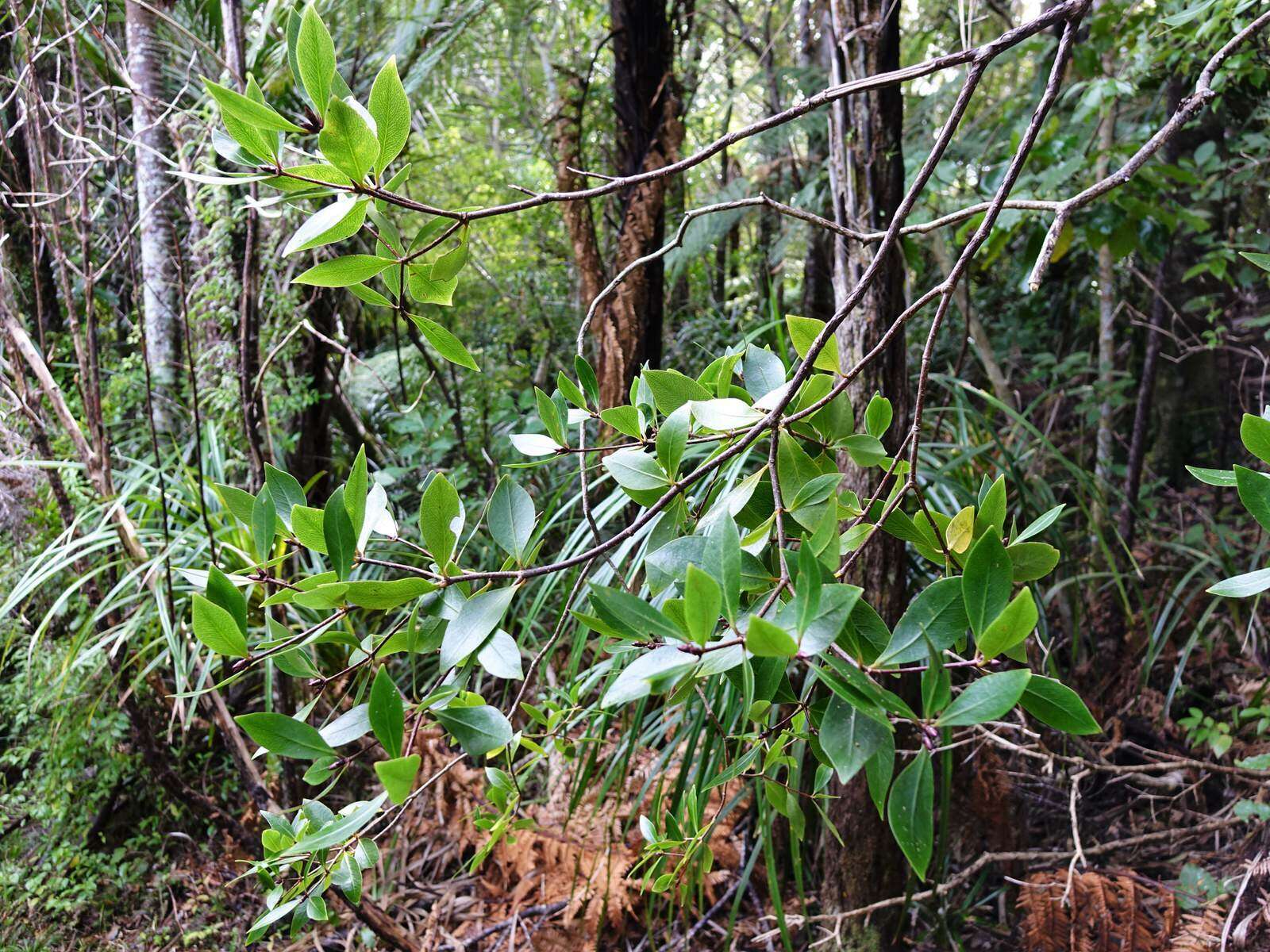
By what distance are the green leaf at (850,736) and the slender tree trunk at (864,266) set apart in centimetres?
90

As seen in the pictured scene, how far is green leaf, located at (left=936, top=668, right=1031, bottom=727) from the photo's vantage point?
0.96ft

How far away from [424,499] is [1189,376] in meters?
2.87

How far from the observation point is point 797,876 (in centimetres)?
107

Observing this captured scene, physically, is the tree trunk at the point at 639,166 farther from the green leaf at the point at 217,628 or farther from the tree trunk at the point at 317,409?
the green leaf at the point at 217,628

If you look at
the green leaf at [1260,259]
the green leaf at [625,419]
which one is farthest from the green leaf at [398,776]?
the green leaf at [1260,259]

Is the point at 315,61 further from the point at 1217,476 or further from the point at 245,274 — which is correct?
the point at 245,274

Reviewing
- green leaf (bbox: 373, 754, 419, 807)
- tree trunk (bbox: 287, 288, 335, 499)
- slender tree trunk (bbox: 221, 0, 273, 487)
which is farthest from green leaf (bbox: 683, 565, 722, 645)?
tree trunk (bbox: 287, 288, 335, 499)

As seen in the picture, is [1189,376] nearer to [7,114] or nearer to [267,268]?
[267,268]

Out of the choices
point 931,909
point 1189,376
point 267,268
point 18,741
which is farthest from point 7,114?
point 1189,376

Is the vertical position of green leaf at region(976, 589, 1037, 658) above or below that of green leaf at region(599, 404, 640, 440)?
below

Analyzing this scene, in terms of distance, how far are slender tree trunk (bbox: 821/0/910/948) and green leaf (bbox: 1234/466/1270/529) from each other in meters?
0.76

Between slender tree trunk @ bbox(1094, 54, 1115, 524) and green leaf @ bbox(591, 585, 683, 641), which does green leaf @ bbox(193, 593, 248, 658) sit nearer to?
green leaf @ bbox(591, 585, 683, 641)

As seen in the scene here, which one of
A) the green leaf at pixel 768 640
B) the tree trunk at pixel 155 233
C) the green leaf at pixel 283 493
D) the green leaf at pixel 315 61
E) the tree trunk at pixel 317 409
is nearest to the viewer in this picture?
the green leaf at pixel 768 640

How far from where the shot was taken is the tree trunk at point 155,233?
2.32 meters
